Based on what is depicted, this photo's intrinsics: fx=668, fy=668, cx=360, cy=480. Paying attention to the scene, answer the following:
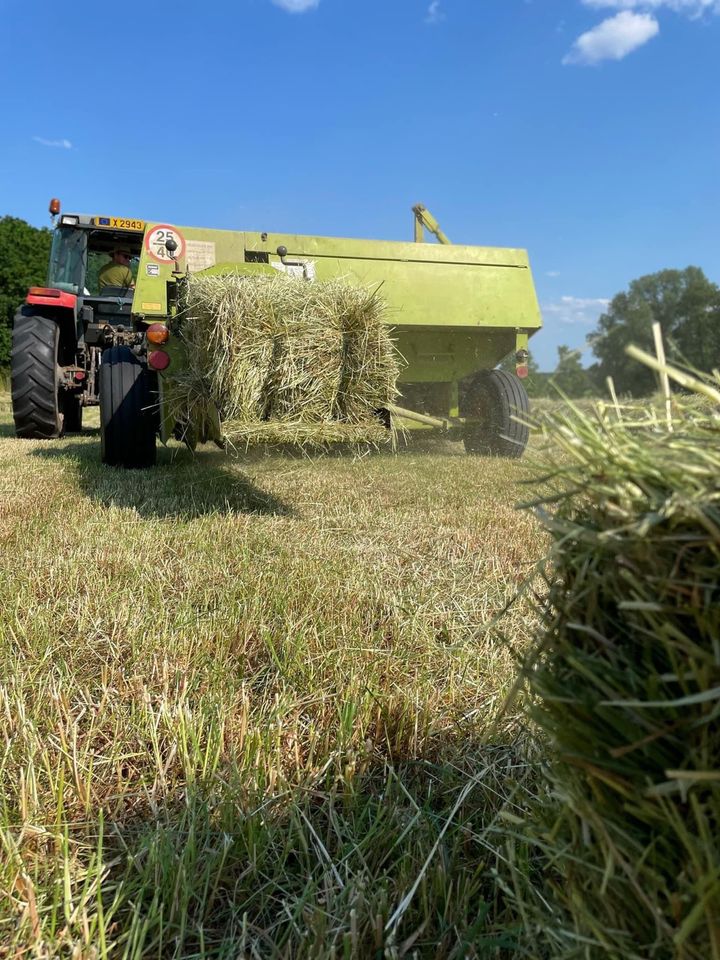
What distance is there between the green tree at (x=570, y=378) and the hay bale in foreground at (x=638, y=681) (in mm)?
44

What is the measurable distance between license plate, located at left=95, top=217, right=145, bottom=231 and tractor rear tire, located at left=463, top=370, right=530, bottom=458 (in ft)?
14.5

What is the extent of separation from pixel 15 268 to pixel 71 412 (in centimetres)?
1725

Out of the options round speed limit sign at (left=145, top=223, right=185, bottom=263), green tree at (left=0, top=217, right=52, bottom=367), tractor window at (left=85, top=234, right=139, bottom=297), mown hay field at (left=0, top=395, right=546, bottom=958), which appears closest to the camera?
mown hay field at (left=0, top=395, right=546, bottom=958)

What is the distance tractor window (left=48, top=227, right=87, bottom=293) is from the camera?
790cm

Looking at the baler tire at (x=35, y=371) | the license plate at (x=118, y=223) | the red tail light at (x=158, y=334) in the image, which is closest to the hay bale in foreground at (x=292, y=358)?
the red tail light at (x=158, y=334)

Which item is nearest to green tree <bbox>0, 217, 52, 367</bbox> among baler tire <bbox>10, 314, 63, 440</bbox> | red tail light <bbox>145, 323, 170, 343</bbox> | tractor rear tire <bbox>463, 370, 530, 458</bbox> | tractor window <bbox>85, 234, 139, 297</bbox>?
tractor window <bbox>85, 234, 139, 297</bbox>

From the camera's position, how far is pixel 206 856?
3.51 feet

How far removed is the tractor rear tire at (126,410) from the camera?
185 inches

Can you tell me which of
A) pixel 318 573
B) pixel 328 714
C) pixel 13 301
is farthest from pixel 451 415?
pixel 13 301

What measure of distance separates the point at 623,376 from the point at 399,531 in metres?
2.46

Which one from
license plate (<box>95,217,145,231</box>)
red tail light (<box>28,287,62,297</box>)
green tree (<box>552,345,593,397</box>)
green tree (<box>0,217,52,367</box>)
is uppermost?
green tree (<box>0,217,52,367</box>)

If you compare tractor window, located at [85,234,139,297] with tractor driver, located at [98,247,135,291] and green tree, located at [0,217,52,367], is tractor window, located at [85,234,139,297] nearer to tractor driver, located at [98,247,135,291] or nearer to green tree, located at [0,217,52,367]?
tractor driver, located at [98,247,135,291]

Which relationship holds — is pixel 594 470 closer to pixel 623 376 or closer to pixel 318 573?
pixel 623 376

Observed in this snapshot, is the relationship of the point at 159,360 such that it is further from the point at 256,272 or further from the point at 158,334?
the point at 256,272
